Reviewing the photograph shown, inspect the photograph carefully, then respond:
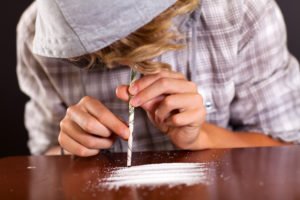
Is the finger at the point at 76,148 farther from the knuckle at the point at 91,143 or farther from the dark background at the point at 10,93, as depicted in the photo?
the dark background at the point at 10,93

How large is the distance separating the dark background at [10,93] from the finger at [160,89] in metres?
0.70

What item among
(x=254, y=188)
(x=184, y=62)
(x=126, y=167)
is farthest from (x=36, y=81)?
(x=254, y=188)

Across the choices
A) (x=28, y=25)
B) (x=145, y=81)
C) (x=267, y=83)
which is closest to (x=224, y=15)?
(x=267, y=83)

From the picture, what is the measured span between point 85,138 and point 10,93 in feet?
2.18

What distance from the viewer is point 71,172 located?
646 millimetres

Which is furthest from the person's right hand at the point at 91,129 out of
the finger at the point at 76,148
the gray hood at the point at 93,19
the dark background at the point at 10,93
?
the dark background at the point at 10,93

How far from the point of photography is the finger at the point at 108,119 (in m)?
0.69

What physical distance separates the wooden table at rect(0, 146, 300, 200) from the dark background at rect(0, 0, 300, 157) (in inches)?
24.2

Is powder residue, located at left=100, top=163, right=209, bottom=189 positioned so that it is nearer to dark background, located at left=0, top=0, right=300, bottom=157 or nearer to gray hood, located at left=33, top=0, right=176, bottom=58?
gray hood, located at left=33, top=0, right=176, bottom=58

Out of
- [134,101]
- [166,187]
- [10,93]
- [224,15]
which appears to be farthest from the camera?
[10,93]

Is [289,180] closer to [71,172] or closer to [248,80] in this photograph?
[71,172]

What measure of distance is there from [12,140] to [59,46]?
0.78 metres

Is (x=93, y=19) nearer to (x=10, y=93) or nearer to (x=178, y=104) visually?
(x=178, y=104)

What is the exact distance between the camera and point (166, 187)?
558 millimetres
